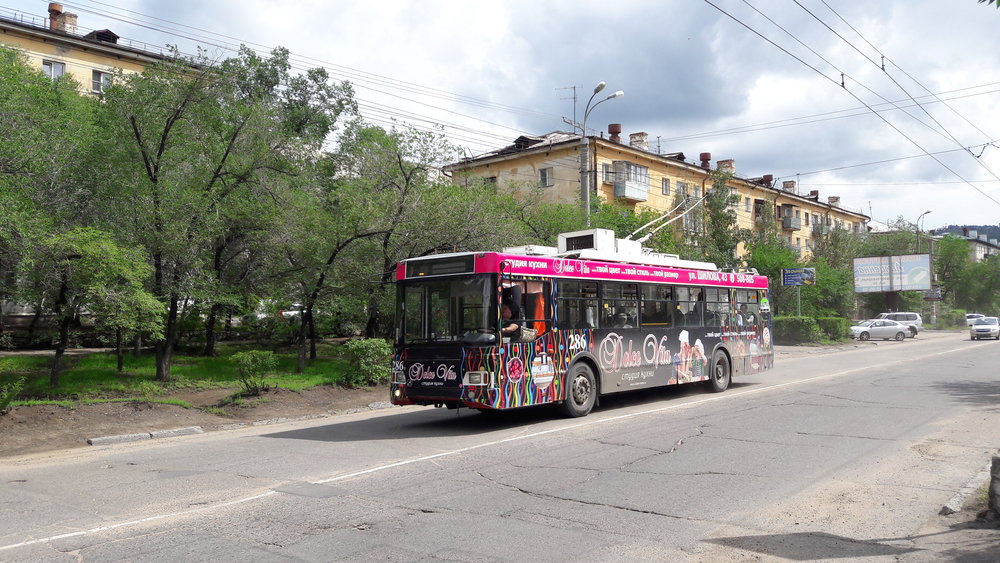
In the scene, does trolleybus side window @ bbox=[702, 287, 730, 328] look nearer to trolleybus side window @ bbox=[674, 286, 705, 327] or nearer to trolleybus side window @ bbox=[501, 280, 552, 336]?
trolleybus side window @ bbox=[674, 286, 705, 327]

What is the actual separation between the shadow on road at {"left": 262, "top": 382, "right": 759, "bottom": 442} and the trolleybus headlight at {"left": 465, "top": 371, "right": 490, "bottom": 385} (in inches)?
35.6

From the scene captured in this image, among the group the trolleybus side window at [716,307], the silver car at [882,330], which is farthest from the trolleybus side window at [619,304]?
the silver car at [882,330]

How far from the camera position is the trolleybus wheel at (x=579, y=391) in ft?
44.0

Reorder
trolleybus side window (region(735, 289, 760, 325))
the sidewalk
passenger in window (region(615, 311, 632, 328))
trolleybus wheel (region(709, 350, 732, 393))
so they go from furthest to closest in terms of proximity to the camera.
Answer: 1. trolleybus side window (region(735, 289, 760, 325))
2. trolleybus wheel (region(709, 350, 732, 393))
3. passenger in window (region(615, 311, 632, 328))
4. the sidewalk

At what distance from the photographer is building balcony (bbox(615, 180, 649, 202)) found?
47031mm

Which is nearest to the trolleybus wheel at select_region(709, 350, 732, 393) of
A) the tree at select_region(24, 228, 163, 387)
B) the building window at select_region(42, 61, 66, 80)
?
the tree at select_region(24, 228, 163, 387)

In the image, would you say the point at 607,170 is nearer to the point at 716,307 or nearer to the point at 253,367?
the point at 716,307

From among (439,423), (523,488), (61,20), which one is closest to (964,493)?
(523,488)

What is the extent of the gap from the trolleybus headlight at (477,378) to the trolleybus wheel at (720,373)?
804 centimetres

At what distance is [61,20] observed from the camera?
4481 centimetres

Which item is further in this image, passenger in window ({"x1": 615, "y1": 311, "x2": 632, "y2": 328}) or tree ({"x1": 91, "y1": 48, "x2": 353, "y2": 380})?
tree ({"x1": 91, "y1": 48, "x2": 353, "y2": 380})

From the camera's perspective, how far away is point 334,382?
60.3 ft

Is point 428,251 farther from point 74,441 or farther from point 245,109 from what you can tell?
point 74,441

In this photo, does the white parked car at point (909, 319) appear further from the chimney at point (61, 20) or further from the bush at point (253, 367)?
the chimney at point (61, 20)
